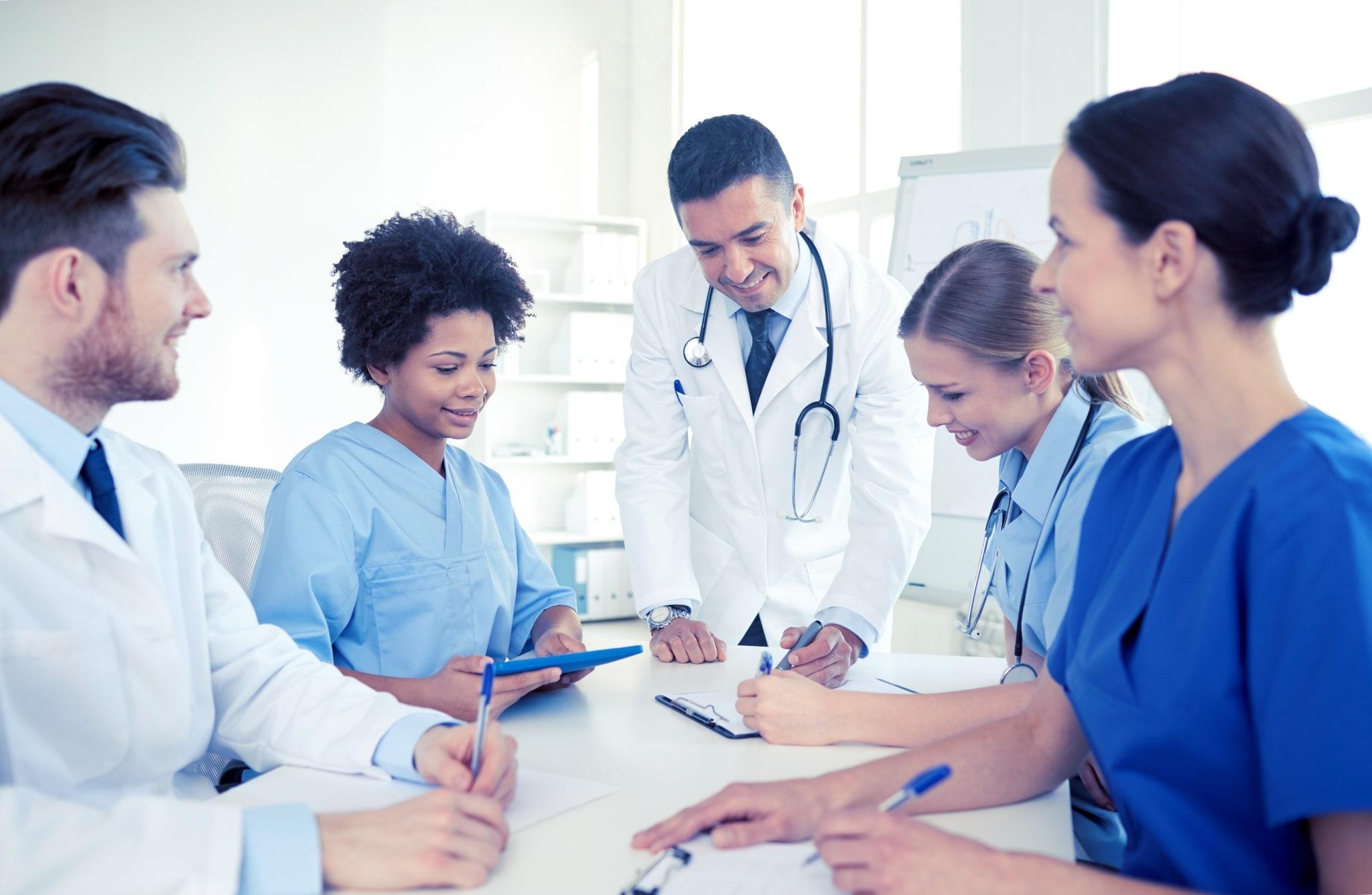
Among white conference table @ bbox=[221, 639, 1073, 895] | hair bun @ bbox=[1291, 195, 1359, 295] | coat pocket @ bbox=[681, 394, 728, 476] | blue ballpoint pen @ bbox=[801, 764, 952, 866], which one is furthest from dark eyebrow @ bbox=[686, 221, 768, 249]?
blue ballpoint pen @ bbox=[801, 764, 952, 866]

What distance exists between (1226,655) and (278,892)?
2.46 feet

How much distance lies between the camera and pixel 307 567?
1419mm

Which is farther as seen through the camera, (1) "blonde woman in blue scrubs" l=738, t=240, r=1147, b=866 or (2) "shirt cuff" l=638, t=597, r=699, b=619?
(2) "shirt cuff" l=638, t=597, r=699, b=619

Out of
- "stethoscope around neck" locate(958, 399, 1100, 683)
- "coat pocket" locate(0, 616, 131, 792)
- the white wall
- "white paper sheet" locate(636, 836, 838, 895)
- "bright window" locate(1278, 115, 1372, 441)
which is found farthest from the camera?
the white wall

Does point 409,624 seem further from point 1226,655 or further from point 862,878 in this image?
point 1226,655

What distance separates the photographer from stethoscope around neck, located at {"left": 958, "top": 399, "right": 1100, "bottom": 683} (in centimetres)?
140

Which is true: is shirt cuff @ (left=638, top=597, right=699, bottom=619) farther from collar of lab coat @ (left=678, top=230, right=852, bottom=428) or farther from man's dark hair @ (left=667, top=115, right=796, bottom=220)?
man's dark hair @ (left=667, top=115, right=796, bottom=220)

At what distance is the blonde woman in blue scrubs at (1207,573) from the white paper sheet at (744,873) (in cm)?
2

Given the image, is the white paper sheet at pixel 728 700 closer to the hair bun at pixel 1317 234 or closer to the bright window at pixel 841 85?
the hair bun at pixel 1317 234

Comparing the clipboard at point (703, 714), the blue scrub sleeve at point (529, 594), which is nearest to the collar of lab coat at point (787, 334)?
the blue scrub sleeve at point (529, 594)

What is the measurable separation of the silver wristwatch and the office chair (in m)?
0.70

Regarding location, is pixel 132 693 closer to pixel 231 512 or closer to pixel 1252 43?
pixel 231 512

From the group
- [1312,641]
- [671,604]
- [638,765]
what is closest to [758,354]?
[671,604]

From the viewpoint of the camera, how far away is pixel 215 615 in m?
1.19
